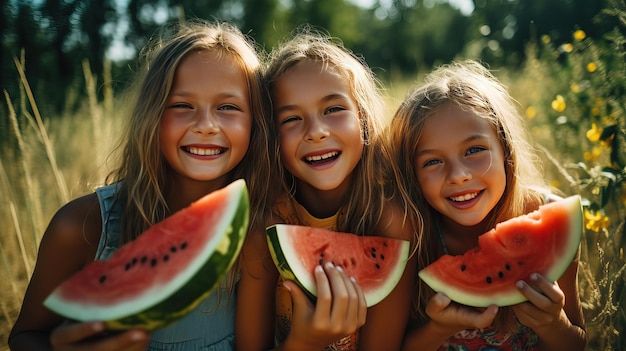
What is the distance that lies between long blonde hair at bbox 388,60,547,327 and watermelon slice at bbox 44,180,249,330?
1.03 meters

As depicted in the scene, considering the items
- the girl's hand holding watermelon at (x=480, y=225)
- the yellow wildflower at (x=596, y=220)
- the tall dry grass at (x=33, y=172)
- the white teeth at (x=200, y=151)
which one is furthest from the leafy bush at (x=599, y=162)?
the tall dry grass at (x=33, y=172)

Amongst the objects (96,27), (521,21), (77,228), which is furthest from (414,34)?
(77,228)

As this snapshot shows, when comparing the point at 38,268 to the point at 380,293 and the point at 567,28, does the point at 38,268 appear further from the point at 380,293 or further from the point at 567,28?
the point at 567,28

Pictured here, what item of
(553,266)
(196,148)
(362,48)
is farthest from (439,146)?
(362,48)

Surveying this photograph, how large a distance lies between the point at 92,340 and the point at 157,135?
36.9 inches

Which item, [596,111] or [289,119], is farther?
[596,111]

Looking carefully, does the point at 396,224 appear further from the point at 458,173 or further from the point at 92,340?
the point at 92,340

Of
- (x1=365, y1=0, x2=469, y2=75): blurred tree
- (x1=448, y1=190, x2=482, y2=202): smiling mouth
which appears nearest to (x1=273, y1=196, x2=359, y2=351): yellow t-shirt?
(x1=448, y1=190, x2=482, y2=202): smiling mouth

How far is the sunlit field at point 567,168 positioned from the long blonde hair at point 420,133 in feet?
0.98

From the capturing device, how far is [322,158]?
7.52ft

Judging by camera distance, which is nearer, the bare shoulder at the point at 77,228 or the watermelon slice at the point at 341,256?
the watermelon slice at the point at 341,256

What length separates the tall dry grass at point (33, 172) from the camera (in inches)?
104

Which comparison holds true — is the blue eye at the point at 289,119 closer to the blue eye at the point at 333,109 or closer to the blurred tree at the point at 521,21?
the blue eye at the point at 333,109

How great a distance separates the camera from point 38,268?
2045 mm
